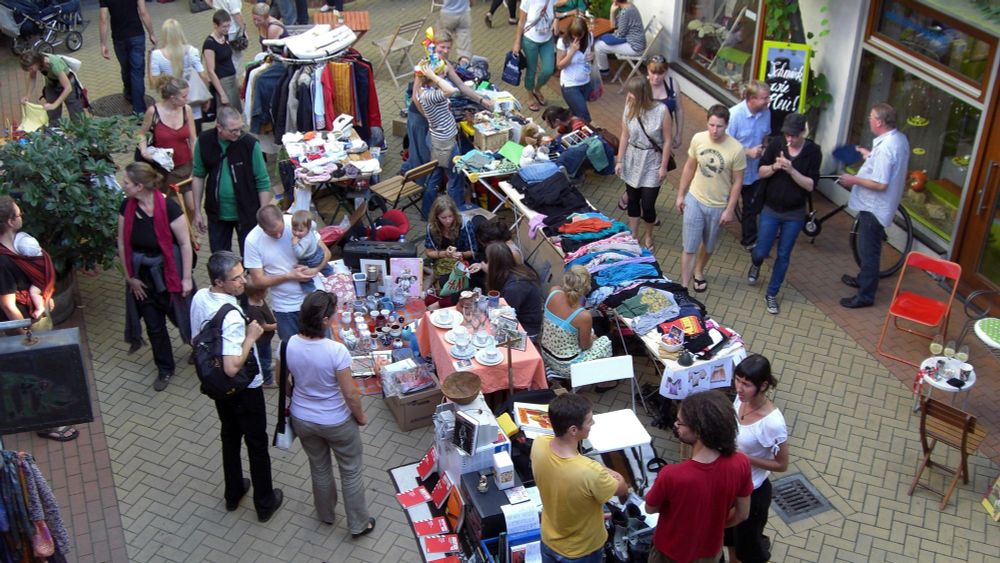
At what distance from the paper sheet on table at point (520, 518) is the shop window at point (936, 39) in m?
5.72

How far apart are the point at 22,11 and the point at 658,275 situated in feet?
36.7

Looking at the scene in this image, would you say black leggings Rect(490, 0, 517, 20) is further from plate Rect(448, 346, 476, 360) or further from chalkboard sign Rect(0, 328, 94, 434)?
chalkboard sign Rect(0, 328, 94, 434)

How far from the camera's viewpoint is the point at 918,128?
948cm

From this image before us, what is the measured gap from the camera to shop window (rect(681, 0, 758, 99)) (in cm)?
1193

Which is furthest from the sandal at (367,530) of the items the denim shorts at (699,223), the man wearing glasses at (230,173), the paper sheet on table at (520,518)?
the denim shorts at (699,223)

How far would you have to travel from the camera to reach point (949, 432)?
663 centimetres

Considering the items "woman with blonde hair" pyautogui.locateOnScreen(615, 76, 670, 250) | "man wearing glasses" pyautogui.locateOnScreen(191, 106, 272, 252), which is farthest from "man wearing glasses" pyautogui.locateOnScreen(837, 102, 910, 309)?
"man wearing glasses" pyautogui.locateOnScreen(191, 106, 272, 252)

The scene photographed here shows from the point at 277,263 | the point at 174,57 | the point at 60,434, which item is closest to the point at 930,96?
the point at 277,263

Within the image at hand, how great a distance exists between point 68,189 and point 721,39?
26.6 feet

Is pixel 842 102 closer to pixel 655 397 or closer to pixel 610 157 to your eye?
pixel 610 157

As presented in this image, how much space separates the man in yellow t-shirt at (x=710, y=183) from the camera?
8164mm

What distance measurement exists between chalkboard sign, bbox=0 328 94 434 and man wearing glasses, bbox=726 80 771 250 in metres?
6.54

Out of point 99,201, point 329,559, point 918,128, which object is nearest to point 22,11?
point 99,201

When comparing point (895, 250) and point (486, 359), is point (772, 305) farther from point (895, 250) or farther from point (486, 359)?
point (486, 359)
